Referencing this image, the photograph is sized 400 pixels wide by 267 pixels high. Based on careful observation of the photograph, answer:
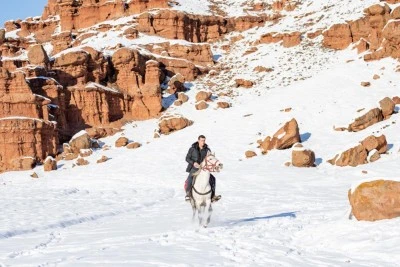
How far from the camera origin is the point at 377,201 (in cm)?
1074

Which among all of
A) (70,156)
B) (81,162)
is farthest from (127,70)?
(81,162)

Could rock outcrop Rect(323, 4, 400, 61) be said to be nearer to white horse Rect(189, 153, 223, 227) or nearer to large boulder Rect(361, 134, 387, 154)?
large boulder Rect(361, 134, 387, 154)

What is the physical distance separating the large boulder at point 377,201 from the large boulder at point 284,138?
2073cm

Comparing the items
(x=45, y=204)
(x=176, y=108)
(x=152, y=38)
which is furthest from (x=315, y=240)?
(x=152, y=38)

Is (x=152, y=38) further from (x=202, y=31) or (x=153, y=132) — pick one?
(x=153, y=132)

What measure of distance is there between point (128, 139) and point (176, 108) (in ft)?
28.2

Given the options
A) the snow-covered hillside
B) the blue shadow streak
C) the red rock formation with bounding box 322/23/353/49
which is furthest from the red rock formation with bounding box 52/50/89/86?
the blue shadow streak

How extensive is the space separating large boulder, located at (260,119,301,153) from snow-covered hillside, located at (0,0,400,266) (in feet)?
2.10

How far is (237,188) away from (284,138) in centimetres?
949

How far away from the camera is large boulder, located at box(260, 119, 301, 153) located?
31.7 m

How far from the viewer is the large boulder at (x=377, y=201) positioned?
10.6 metres

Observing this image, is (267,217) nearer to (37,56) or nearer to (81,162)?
(81,162)

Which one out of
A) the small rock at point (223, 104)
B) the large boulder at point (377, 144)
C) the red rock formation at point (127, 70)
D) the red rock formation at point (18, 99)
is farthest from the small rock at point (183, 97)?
A: the large boulder at point (377, 144)

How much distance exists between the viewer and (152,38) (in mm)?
63406
